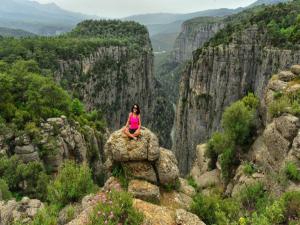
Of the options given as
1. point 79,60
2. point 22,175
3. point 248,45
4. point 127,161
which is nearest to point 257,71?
point 248,45

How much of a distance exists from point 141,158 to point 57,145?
29.4m

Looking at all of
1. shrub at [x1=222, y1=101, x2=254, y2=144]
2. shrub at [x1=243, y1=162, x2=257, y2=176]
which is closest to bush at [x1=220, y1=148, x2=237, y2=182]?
shrub at [x1=222, y1=101, x2=254, y2=144]

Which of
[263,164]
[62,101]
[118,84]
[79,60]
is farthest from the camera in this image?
[118,84]

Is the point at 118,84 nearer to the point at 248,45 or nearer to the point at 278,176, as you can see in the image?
the point at 248,45

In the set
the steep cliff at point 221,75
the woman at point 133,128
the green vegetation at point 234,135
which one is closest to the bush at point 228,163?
the green vegetation at point 234,135

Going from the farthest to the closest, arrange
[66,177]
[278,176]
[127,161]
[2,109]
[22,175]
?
[2,109], [22,175], [278,176], [66,177], [127,161]

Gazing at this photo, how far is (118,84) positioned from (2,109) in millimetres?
101992

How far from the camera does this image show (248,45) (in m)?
98.8

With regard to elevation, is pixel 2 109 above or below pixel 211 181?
above

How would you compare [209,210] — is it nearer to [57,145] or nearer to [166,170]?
[166,170]

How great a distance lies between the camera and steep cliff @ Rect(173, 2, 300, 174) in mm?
96875

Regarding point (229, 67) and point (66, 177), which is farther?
point (229, 67)

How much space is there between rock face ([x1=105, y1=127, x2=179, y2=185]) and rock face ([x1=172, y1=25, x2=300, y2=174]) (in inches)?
2703

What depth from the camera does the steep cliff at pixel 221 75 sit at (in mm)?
96875
